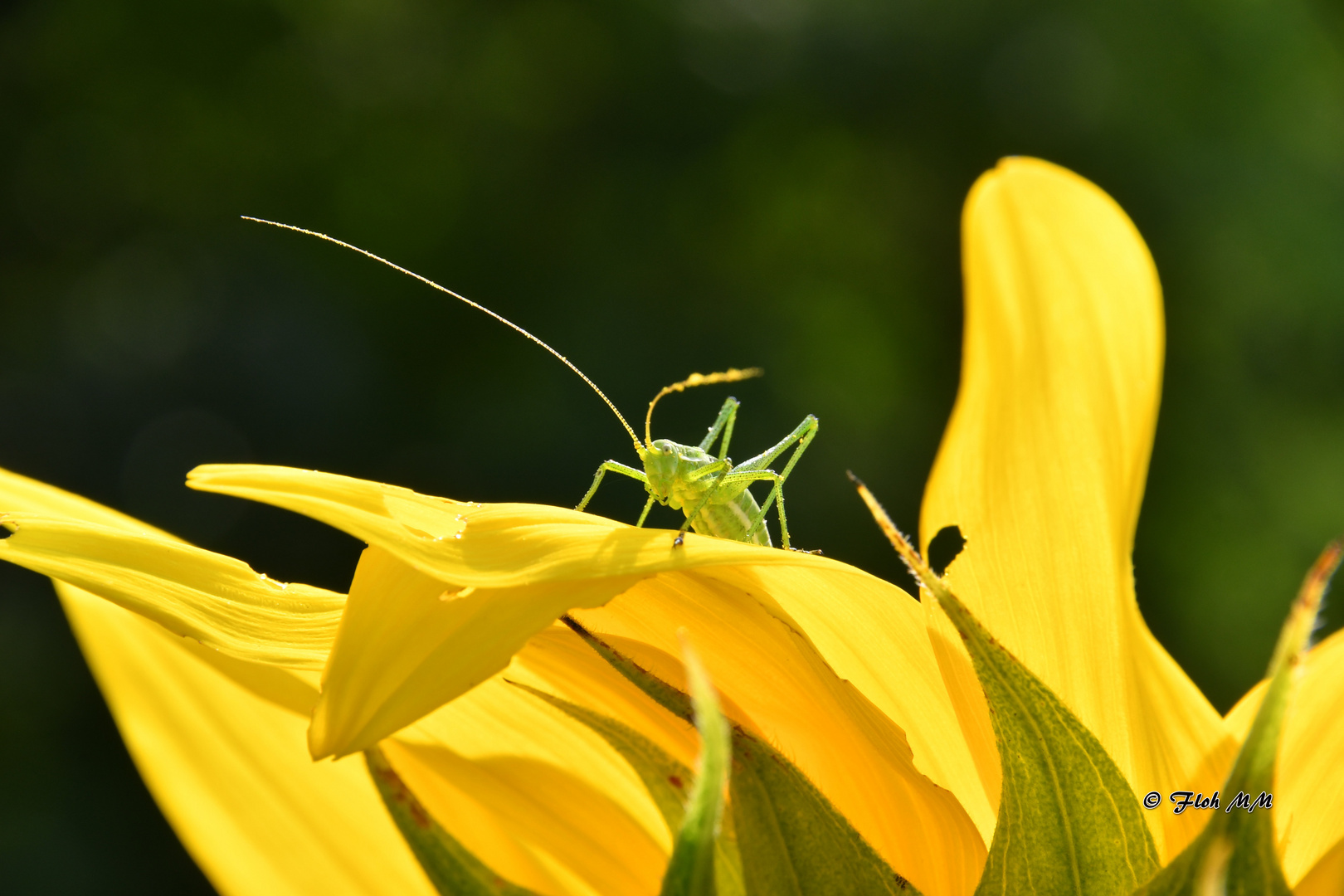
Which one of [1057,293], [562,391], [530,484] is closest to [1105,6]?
[562,391]

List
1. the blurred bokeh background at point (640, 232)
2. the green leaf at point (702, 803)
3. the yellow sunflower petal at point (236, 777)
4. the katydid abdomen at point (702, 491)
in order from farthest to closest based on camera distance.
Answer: the blurred bokeh background at point (640, 232) < the katydid abdomen at point (702, 491) < the yellow sunflower petal at point (236, 777) < the green leaf at point (702, 803)

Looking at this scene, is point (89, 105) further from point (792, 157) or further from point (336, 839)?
point (336, 839)

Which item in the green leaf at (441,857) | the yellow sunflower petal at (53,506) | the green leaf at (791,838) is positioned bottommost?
the green leaf at (441,857)

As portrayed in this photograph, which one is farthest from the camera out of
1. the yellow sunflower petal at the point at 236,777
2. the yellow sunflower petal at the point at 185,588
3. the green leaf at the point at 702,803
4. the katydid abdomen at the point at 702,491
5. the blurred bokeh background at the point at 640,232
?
the blurred bokeh background at the point at 640,232

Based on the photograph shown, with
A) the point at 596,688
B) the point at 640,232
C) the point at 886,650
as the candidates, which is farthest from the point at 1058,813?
the point at 640,232

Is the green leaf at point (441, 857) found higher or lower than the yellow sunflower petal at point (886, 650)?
lower

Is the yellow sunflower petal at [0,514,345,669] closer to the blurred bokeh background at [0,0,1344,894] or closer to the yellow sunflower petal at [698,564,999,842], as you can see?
the yellow sunflower petal at [698,564,999,842]

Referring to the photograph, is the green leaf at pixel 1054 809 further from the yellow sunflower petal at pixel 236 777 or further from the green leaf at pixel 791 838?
the yellow sunflower petal at pixel 236 777

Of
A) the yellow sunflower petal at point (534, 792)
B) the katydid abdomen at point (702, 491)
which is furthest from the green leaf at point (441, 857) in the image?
the katydid abdomen at point (702, 491)
